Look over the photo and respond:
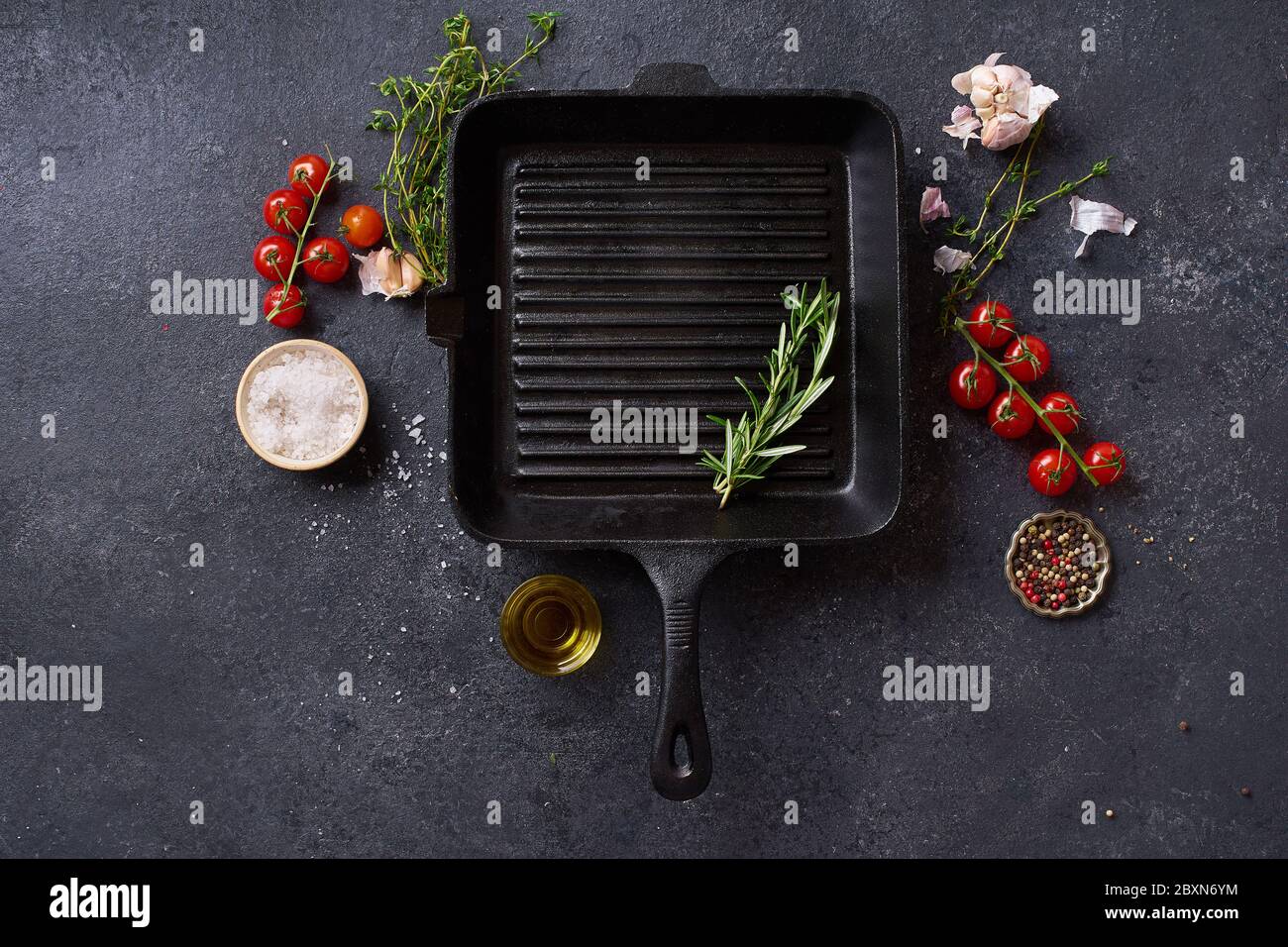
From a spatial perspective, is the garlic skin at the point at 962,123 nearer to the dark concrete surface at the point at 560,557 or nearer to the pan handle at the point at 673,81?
the dark concrete surface at the point at 560,557

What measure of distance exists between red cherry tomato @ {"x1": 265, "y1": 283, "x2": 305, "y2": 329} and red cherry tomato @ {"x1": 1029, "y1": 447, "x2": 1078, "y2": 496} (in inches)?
53.7

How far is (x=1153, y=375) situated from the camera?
1.76 metres

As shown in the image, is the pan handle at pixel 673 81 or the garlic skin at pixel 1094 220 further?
the garlic skin at pixel 1094 220

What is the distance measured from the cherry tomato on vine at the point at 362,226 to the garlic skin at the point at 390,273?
0.10 ft

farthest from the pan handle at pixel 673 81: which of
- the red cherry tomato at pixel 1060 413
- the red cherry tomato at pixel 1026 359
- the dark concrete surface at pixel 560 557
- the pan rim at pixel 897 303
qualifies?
the red cherry tomato at pixel 1060 413

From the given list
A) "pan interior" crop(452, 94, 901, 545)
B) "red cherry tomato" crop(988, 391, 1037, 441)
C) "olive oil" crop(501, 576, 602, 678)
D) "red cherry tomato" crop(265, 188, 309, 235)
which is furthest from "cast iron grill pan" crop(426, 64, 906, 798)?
"red cherry tomato" crop(265, 188, 309, 235)

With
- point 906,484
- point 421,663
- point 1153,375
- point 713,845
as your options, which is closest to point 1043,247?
point 1153,375

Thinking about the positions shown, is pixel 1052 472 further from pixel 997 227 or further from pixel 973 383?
pixel 997 227

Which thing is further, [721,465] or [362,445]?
[362,445]

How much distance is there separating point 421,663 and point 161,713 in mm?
488

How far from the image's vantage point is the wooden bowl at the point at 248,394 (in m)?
1.63

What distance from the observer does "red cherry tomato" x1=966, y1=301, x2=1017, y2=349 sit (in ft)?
5.49

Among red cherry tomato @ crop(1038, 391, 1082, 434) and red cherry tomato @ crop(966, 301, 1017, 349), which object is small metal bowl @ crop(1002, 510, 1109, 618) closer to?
red cherry tomato @ crop(1038, 391, 1082, 434)

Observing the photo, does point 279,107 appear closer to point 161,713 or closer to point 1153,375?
point 161,713
